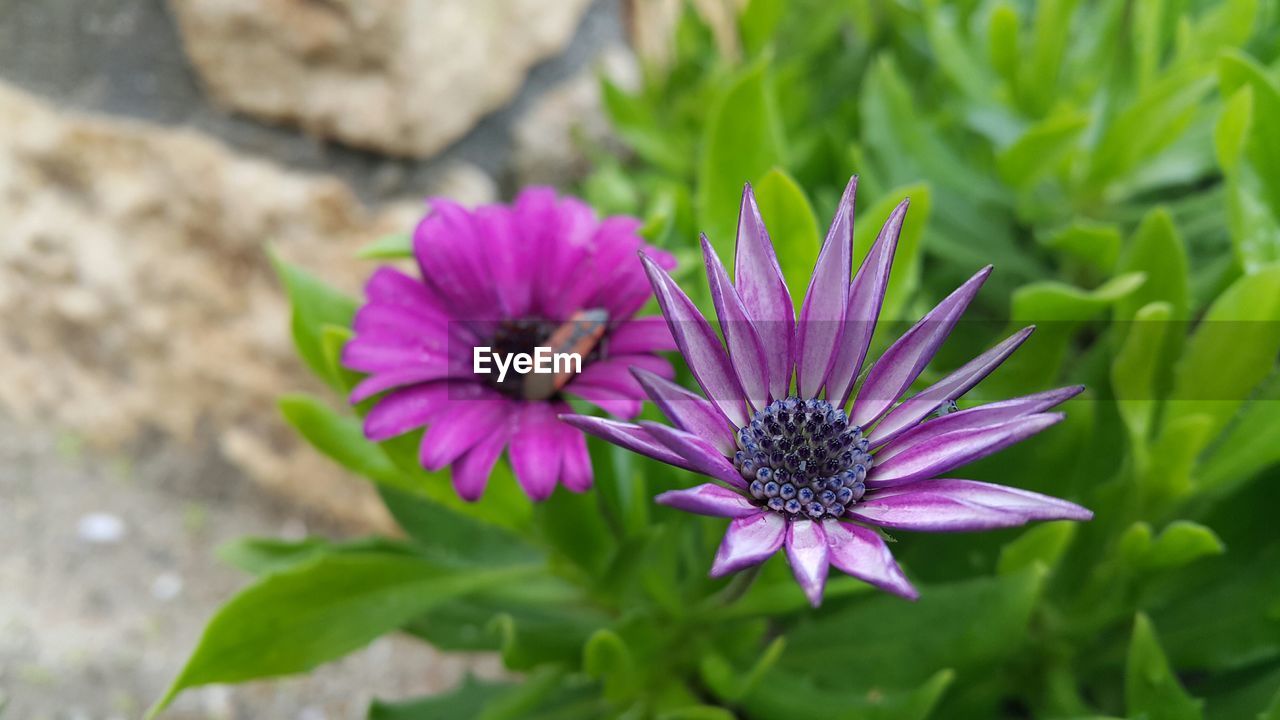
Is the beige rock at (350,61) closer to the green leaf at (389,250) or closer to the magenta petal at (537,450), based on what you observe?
the green leaf at (389,250)

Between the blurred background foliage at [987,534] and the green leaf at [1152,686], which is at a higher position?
the blurred background foliage at [987,534]

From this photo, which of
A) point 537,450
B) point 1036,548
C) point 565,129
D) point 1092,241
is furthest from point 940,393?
point 565,129

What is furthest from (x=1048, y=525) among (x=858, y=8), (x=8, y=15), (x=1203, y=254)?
(x=8, y=15)

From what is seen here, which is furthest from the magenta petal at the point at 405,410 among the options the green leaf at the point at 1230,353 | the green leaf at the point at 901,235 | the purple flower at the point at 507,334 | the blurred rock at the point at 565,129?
the blurred rock at the point at 565,129

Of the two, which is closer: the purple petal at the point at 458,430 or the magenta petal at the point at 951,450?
the magenta petal at the point at 951,450

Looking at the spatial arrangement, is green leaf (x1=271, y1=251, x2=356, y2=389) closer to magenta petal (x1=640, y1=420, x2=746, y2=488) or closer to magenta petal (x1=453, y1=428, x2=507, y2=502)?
magenta petal (x1=453, y1=428, x2=507, y2=502)

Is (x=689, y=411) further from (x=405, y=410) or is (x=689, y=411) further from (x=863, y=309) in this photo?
(x=405, y=410)

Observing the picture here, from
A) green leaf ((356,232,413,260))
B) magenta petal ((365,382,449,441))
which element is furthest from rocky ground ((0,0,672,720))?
magenta petal ((365,382,449,441))
